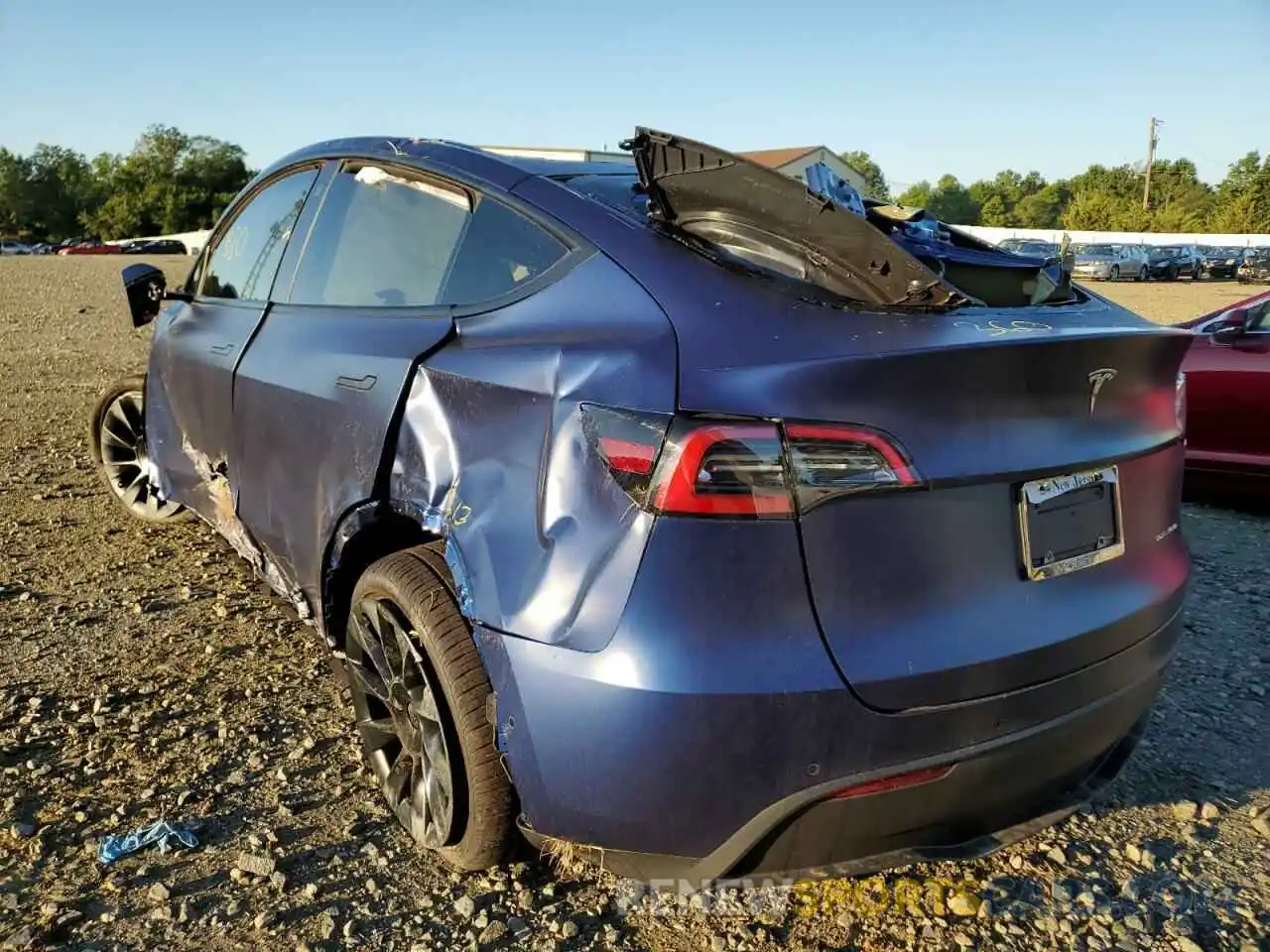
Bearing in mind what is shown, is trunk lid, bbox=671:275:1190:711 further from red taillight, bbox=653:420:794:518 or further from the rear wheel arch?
the rear wheel arch

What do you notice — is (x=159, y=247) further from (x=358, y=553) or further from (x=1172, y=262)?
(x=358, y=553)

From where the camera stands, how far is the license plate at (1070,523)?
76.9 inches

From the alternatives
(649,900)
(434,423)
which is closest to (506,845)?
(649,900)

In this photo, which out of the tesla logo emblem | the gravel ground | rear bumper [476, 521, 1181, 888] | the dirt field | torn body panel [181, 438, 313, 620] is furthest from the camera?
the dirt field

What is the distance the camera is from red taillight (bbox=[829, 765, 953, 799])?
1809 mm

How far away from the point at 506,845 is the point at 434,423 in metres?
0.95

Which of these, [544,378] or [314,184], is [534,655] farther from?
[314,184]

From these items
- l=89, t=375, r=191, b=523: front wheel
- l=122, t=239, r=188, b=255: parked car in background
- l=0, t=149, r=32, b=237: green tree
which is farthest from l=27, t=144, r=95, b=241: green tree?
l=89, t=375, r=191, b=523: front wheel

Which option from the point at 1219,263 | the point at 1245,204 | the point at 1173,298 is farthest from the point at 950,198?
the point at 1173,298

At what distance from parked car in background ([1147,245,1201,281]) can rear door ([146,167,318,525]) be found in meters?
41.9

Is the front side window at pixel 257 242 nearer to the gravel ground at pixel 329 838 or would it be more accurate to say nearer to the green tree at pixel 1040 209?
the gravel ground at pixel 329 838

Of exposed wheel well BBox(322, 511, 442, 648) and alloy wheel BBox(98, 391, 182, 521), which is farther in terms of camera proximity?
alloy wheel BBox(98, 391, 182, 521)

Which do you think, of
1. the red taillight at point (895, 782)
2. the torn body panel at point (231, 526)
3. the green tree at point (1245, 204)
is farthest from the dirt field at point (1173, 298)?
the green tree at point (1245, 204)

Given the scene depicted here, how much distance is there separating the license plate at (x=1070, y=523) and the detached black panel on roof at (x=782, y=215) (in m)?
0.43
